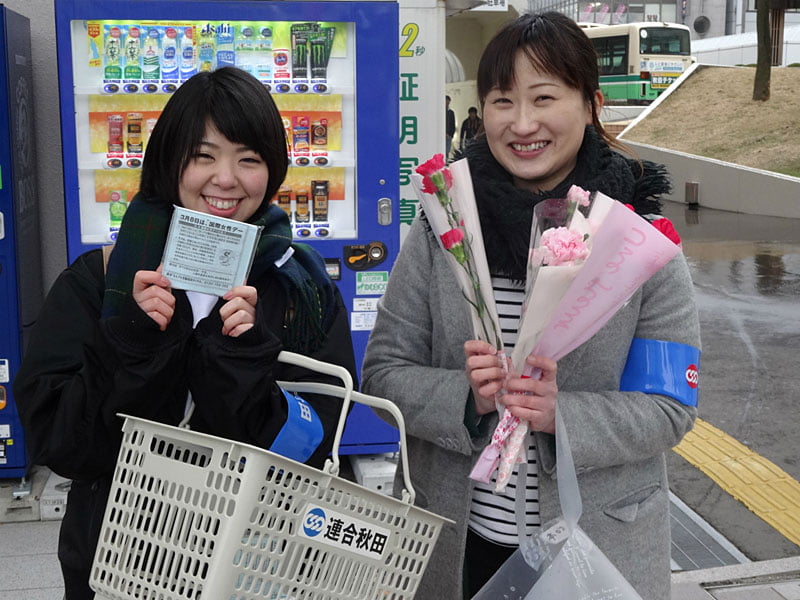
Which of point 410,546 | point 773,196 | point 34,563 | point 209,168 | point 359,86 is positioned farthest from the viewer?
point 773,196

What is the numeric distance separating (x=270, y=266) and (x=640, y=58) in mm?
27943

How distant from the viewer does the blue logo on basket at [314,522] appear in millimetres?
1393

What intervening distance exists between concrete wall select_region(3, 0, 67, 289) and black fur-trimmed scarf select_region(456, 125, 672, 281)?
306cm

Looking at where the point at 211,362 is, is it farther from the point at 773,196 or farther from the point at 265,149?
the point at 773,196

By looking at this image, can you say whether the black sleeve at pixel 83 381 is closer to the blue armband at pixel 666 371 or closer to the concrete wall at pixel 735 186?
the blue armband at pixel 666 371

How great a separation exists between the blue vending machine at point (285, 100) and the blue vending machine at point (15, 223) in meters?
0.24

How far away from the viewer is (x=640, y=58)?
27.9 m

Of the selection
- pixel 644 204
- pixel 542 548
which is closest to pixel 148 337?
pixel 542 548

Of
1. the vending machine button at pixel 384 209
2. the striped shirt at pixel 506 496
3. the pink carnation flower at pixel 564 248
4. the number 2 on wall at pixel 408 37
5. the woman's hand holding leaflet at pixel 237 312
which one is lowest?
the striped shirt at pixel 506 496

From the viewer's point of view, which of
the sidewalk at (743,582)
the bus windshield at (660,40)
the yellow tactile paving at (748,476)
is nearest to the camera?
the sidewalk at (743,582)

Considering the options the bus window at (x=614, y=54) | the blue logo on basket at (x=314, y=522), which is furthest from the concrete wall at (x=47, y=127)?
the bus window at (x=614, y=54)

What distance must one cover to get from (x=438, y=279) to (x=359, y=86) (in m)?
2.48

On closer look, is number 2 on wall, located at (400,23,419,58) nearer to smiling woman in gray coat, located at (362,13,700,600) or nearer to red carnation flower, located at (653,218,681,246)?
smiling woman in gray coat, located at (362,13,700,600)

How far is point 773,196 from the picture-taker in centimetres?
1573
